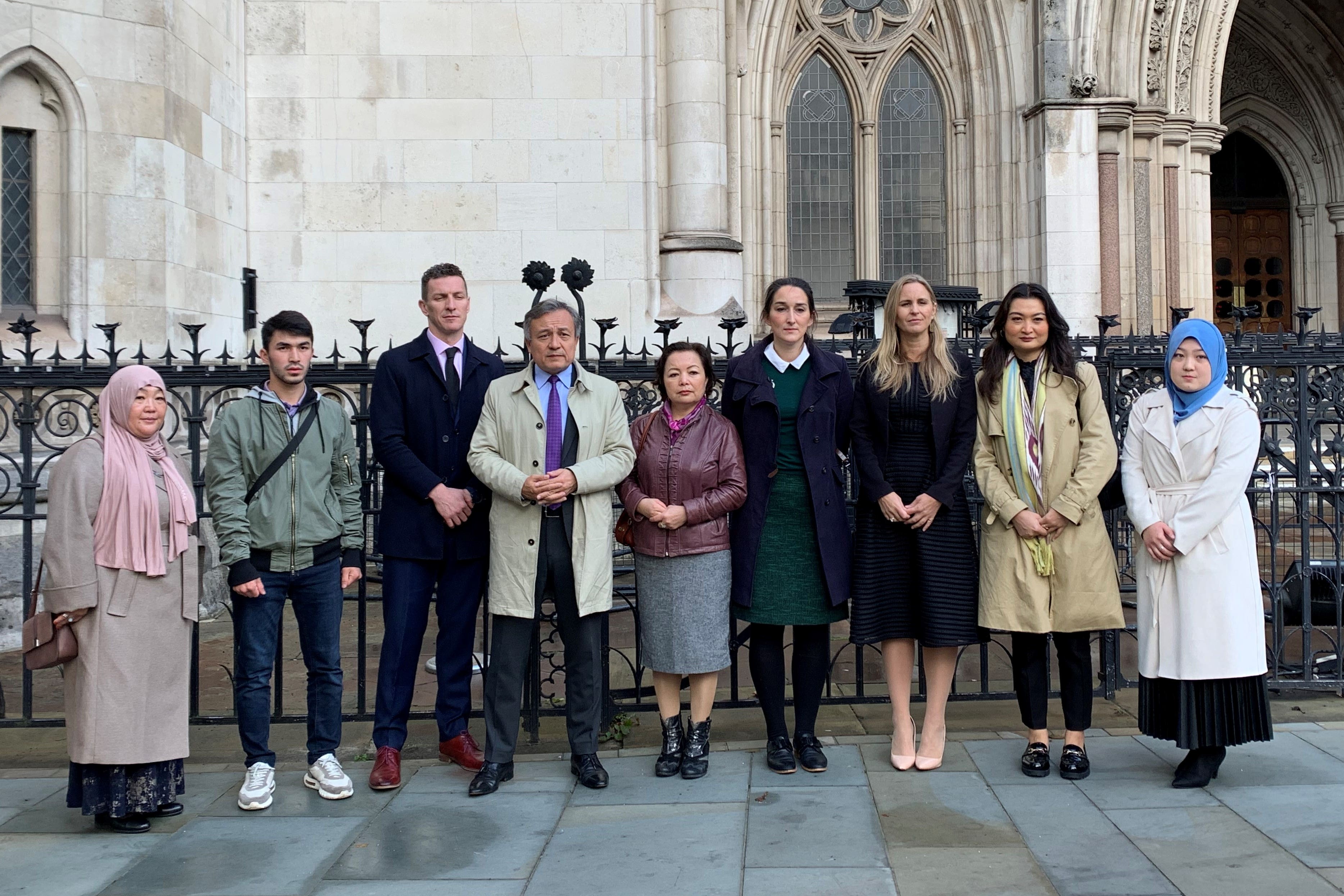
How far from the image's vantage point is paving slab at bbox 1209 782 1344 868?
4.29m

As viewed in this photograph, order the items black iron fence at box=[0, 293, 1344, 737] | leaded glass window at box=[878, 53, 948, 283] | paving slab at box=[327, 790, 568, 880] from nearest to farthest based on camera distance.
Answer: paving slab at box=[327, 790, 568, 880], black iron fence at box=[0, 293, 1344, 737], leaded glass window at box=[878, 53, 948, 283]

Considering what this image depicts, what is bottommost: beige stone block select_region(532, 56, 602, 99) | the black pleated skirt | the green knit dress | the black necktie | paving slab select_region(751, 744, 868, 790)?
paving slab select_region(751, 744, 868, 790)

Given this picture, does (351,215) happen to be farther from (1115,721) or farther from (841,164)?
(1115,721)

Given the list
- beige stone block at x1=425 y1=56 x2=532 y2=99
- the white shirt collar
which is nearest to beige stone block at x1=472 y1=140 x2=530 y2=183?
beige stone block at x1=425 y1=56 x2=532 y2=99

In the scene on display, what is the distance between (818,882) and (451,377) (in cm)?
255

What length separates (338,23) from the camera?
11.6 metres

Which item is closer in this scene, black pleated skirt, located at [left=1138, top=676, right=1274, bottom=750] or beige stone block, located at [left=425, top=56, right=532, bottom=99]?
black pleated skirt, located at [left=1138, top=676, right=1274, bottom=750]

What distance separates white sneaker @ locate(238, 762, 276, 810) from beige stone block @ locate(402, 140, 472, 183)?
7.66 meters

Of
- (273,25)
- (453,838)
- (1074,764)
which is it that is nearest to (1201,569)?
(1074,764)

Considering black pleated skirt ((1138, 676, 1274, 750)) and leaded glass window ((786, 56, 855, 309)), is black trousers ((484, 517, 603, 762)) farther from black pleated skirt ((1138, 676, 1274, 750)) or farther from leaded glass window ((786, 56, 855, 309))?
leaded glass window ((786, 56, 855, 309))

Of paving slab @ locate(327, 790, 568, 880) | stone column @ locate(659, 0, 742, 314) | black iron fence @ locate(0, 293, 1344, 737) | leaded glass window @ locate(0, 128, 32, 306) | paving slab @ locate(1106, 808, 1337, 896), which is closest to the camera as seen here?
paving slab @ locate(1106, 808, 1337, 896)

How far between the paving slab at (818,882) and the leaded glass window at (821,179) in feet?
38.4

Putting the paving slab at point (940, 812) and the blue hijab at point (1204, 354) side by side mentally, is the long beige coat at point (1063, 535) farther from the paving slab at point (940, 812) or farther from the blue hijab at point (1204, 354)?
the paving slab at point (940, 812)

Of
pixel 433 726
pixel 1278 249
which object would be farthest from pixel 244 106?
pixel 1278 249
